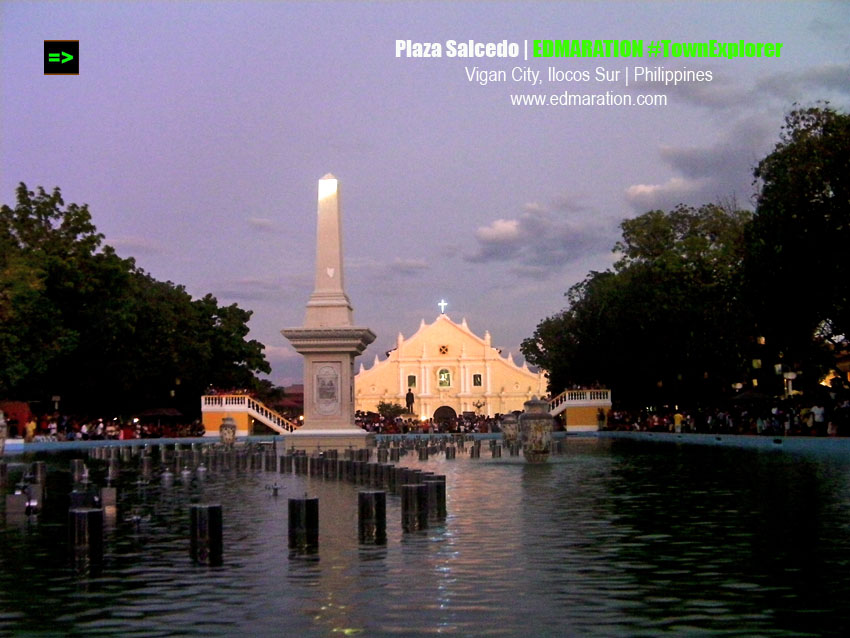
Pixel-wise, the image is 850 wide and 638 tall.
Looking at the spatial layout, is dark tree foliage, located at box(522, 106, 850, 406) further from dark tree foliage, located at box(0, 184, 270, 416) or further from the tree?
dark tree foliage, located at box(0, 184, 270, 416)

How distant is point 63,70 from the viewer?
21969mm

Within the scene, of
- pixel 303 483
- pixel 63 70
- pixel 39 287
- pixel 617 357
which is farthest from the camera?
pixel 617 357

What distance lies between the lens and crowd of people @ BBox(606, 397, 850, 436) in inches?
1892

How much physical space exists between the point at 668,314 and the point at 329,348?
115 feet

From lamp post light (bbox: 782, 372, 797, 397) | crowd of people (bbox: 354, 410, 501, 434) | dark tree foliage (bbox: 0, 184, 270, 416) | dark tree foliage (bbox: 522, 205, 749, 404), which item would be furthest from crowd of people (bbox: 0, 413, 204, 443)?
lamp post light (bbox: 782, 372, 797, 397)

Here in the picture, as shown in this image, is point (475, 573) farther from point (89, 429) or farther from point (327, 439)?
point (89, 429)

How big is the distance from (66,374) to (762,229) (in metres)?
46.4

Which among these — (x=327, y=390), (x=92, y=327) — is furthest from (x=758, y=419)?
(x=92, y=327)

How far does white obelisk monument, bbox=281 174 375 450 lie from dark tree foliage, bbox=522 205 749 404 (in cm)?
2385

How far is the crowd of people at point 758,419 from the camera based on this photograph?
48.1 meters

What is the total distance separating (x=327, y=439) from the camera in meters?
43.3

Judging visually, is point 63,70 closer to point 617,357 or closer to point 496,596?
point 496,596

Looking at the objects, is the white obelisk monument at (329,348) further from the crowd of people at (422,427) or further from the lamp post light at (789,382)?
the crowd of people at (422,427)

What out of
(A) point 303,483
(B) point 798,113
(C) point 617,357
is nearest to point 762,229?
(B) point 798,113
